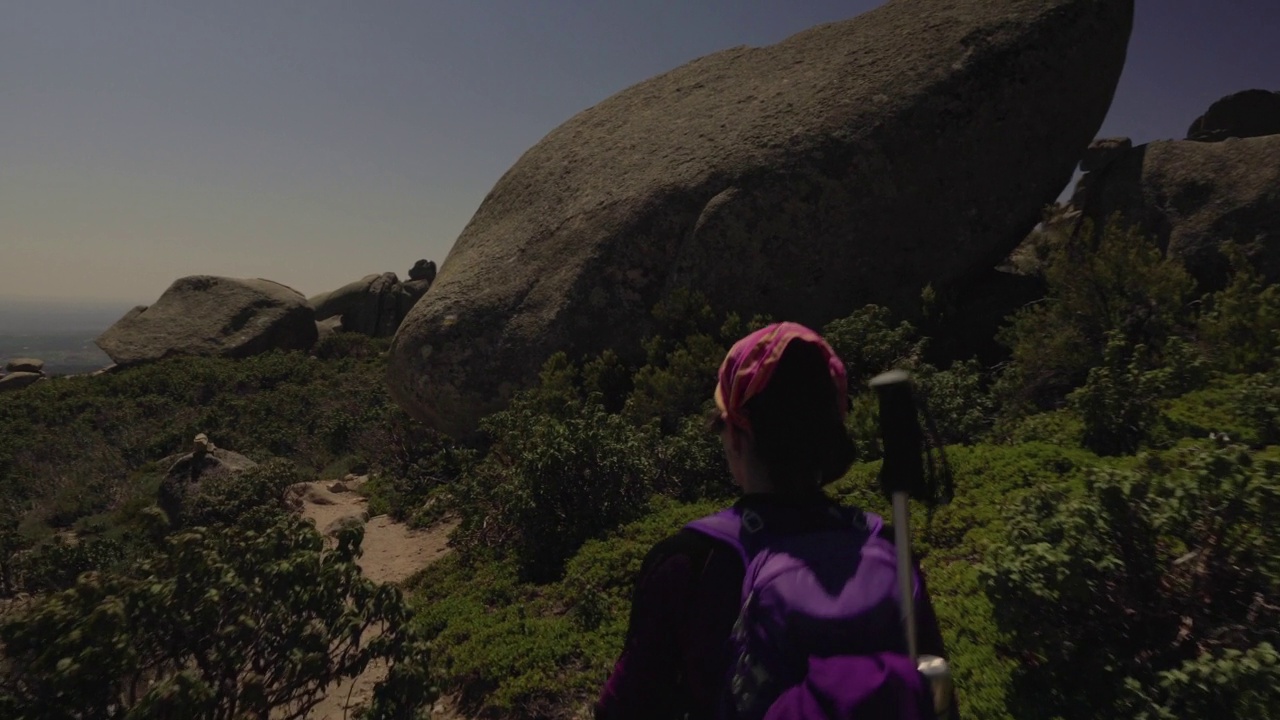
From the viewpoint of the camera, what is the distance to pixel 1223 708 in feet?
9.25

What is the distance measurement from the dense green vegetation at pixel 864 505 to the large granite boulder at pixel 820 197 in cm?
96

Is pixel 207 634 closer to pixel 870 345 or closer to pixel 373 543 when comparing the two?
pixel 373 543

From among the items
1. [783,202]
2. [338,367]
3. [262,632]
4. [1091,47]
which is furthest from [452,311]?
[338,367]

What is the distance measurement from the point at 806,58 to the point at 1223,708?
501 inches

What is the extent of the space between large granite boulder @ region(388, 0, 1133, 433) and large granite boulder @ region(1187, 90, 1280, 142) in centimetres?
2914

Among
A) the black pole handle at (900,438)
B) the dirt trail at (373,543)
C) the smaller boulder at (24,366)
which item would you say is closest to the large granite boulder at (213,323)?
the smaller boulder at (24,366)

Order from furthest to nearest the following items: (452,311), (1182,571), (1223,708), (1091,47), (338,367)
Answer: (338,367) → (452,311) → (1091,47) → (1182,571) → (1223,708)

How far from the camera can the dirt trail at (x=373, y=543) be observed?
5.97 meters

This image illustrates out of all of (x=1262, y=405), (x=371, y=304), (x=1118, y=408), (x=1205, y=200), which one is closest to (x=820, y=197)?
(x=1205, y=200)

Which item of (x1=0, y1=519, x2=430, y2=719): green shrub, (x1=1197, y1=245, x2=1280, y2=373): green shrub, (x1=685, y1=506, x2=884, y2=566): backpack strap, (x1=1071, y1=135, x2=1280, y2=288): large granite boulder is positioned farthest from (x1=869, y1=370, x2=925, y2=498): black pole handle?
(x1=1071, y1=135, x2=1280, y2=288): large granite boulder

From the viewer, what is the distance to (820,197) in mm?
11367

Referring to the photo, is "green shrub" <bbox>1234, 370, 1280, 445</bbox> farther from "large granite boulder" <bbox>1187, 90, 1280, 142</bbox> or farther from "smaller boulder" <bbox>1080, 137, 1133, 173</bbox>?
"large granite boulder" <bbox>1187, 90, 1280, 142</bbox>

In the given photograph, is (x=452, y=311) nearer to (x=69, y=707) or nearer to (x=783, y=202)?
(x=783, y=202)

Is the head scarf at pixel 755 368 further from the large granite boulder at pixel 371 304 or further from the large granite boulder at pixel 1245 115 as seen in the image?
the large granite boulder at pixel 1245 115
